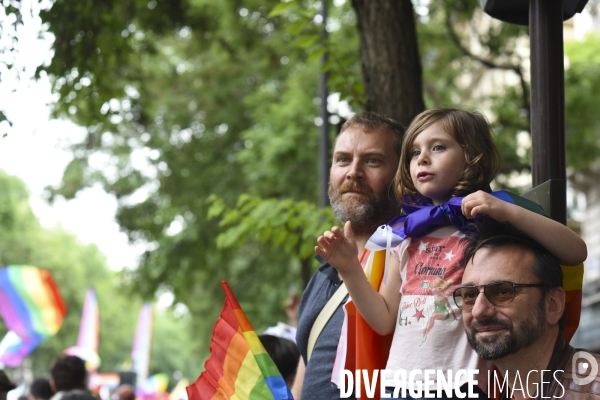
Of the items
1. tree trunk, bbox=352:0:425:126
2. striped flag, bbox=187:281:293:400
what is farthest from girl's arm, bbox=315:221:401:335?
tree trunk, bbox=352:0:425:126

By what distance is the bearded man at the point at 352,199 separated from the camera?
11.4ft

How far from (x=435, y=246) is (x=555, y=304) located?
45 centimetres

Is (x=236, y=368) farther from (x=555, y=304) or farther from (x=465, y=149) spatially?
(x=555, y=304)

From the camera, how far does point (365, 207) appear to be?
354 cm

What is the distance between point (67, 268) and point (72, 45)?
45.4m

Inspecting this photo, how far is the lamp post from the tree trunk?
6.91 ft

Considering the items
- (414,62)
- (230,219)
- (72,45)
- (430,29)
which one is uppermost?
(430,29)

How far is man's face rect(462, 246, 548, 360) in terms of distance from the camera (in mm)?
2525

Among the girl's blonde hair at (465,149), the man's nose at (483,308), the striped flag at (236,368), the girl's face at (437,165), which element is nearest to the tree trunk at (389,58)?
the striped flag at (236,368)

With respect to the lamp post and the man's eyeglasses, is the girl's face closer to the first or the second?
the man's eyeglasses

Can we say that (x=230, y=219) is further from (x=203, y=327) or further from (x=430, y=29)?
(x=203, y=327)

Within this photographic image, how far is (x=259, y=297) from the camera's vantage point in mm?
16641

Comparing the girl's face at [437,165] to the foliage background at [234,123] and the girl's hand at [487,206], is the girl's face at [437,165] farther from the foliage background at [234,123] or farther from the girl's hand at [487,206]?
the foliage background at [234,123]

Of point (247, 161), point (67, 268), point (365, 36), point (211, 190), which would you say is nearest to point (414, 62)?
point (365, 36)
